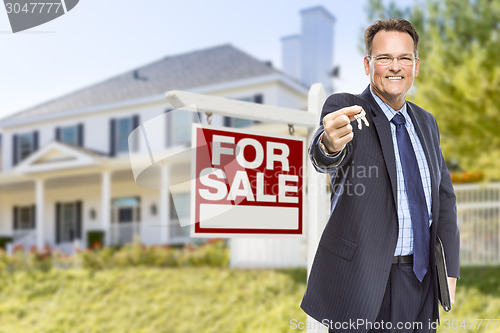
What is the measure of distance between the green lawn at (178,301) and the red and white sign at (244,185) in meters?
4.49

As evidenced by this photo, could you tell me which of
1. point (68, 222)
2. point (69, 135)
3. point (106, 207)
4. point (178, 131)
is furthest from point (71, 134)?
point (178, 131)

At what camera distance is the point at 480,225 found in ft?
31.2

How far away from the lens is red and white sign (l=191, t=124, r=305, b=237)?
93.0 inches

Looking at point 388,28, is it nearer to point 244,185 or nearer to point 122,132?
point 244,185

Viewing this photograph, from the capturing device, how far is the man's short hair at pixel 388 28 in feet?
6.64

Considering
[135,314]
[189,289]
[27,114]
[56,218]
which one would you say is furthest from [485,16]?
[27,114]

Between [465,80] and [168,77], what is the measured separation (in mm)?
12771

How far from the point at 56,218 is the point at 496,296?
690 inches

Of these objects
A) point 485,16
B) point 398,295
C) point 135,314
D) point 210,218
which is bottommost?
point 135,314

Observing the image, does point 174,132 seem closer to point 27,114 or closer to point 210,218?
point 27,114

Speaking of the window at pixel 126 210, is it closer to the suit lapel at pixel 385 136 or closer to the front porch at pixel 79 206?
the front porch at pixel 79 206

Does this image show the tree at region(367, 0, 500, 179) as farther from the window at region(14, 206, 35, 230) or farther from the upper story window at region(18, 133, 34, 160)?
the window at region(14, 206, 35, 230)

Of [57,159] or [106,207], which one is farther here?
[57,159]

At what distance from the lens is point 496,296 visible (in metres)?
7.37
